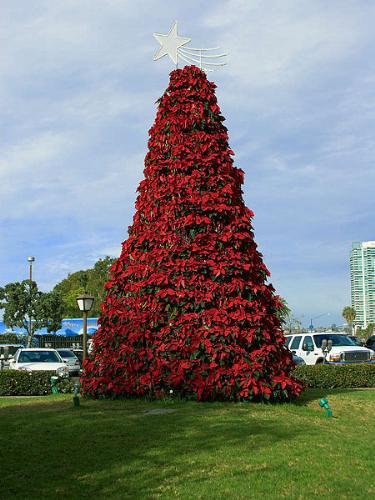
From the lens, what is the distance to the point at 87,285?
7769 cm

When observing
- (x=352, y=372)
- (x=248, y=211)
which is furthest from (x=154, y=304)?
(x=352, y=372)

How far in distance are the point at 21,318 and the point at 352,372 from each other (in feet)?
97.2

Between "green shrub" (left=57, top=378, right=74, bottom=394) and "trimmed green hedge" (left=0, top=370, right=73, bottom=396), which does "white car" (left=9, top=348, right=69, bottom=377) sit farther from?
"green shrub" (left=57, top=378, right=74, bottom=394)

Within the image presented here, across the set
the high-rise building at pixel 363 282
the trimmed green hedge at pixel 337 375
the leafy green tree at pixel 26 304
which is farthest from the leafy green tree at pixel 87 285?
the high-rise building at pixel 363 282

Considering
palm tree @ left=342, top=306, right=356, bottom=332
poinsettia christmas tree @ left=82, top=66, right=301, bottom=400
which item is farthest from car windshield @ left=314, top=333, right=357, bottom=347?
palm tree @ left=342, top=306, right=356, bottom=332

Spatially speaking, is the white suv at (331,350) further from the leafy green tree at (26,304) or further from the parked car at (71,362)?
the leafy green tree at (26,304)

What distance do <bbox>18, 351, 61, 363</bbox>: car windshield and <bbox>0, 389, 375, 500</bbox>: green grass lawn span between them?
10.3 m

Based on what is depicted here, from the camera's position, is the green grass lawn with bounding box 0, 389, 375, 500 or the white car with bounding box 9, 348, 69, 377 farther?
the white car with bounding box 9, 348, 69, 377

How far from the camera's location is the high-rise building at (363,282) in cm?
13171

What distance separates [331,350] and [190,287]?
38.0 ft

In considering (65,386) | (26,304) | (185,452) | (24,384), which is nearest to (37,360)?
(24,384)

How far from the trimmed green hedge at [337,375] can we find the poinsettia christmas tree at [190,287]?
629cm

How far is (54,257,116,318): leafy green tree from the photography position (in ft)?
228

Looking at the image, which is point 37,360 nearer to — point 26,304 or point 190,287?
point 190,287
